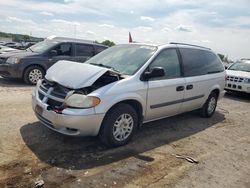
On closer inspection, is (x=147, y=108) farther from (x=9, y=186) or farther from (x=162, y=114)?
(x=9, y=186)

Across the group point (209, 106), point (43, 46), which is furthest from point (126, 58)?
point (43, 46)

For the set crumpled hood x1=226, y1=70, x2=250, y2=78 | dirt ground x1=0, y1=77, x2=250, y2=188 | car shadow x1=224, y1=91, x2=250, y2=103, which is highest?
crumpled hood x1=226, y1=70, x2=250, y2=78

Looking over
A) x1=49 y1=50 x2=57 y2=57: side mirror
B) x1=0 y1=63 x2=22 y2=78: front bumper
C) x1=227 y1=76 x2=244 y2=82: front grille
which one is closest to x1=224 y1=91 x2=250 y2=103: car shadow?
x1=227 y1=76 x2=244 y2=82: front grille

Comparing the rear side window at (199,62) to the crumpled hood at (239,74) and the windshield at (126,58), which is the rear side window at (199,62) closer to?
the windshield at (126,58)

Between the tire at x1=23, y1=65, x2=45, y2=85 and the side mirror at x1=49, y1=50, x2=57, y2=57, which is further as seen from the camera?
the side mirror at x1=49, y1=50, x2=57, y2=57

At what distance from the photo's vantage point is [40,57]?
9836 millimetres

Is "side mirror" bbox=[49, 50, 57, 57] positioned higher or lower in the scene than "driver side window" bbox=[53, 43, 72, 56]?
lower

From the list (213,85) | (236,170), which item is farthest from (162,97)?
(213,85)

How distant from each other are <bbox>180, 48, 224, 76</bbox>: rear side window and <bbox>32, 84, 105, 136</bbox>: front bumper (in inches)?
99.2

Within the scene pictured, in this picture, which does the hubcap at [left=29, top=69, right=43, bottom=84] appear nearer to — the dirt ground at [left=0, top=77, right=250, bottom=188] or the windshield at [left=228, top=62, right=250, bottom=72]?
the dirt ground at [left=0, top=77, right=250, bottom=188]

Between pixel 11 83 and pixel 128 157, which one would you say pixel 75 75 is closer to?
pixel 128 157

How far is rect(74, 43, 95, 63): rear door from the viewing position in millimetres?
10570

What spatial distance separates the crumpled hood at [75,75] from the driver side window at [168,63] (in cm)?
113

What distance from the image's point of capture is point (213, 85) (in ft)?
22.9
